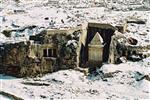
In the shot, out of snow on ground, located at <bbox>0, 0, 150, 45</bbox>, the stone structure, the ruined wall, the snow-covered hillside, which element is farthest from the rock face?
the ruined wall

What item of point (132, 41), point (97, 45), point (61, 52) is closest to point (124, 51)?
point (132, 41)

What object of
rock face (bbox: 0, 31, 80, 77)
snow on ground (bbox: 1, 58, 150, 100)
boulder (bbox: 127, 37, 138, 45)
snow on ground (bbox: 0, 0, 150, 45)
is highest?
snow on ground (bbox: 0, 0, 150, 45)

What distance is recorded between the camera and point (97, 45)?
22641mm

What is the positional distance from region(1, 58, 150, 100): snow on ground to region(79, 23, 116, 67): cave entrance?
2.85 ft

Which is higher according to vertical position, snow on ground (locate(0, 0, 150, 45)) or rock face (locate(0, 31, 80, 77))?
snow on ground (locate(0, 0, 150, 45))

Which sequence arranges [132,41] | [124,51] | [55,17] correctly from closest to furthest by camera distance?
[124,51] → [132,41] → [55,17]

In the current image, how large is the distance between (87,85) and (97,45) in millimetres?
2642

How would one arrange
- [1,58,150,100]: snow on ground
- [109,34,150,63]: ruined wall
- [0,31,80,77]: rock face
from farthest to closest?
[109,34,150,63]: ruined wall < [0,31,80,77]: rock face < [1,58,150,100]: snow on ground

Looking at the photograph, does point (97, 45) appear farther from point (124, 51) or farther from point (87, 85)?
point (87, 85)

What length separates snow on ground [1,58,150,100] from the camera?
19.7 meters

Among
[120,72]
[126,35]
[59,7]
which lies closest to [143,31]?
[126,35]

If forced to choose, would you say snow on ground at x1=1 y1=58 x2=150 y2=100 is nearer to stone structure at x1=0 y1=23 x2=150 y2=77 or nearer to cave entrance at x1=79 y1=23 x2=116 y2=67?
stone structure at x1=0 y1=23 x2=150 y2=77

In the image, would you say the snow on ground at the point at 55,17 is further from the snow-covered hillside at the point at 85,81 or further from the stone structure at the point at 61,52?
the stone structure at the point at 61,52

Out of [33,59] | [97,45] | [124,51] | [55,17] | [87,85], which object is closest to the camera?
[87,85]
